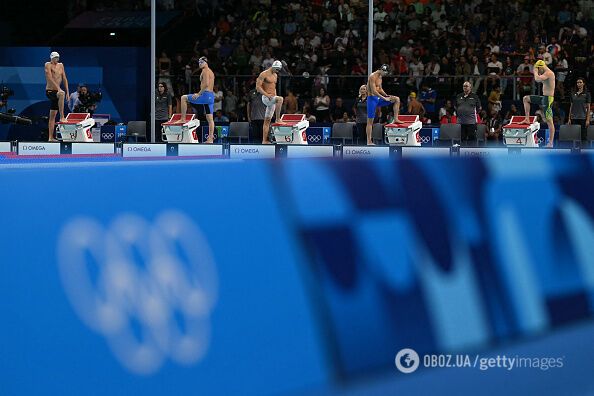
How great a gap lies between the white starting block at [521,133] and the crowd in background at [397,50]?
2914 millimetres

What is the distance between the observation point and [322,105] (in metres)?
30.0

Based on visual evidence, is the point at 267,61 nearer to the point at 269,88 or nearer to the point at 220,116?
the point at 220,116

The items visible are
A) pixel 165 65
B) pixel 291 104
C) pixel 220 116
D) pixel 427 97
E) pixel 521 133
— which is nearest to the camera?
pixel 521 133

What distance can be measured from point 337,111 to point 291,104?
1326 mm

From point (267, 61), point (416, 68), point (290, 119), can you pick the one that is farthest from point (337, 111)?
point (290, 119)

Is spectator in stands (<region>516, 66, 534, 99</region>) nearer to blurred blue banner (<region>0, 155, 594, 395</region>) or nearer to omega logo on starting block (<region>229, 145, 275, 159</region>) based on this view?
omega logo on starting block (<region>229, 145, 275, 159</region>)

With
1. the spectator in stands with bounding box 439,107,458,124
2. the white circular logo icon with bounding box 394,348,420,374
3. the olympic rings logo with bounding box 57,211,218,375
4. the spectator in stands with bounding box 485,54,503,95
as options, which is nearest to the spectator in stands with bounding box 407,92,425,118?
the spectator in stands with bounding box 439,107,458,124

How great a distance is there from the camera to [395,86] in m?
29.4

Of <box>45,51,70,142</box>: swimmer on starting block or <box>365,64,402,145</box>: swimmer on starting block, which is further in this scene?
<box>365,64,402,145</box>: swimmer on starting block

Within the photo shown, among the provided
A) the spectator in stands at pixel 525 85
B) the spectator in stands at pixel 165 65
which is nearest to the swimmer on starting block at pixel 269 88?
the spectator in stands at pixel 525 85

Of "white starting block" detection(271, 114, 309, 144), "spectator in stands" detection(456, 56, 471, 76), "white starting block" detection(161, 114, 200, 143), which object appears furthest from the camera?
"spectator in stands" detection(456, 56, 471, 76)

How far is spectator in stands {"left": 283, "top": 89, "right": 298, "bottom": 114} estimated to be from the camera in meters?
29.5

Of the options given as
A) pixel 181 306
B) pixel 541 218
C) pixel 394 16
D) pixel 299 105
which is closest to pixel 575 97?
pixel 299 105

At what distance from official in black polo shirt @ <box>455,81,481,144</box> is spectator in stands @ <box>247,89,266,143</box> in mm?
4528
